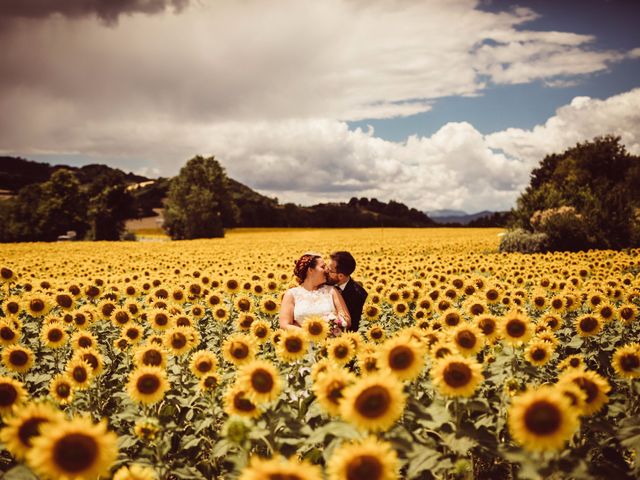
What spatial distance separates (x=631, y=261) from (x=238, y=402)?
54.7ft

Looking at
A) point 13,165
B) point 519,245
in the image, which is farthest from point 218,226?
point 13,165

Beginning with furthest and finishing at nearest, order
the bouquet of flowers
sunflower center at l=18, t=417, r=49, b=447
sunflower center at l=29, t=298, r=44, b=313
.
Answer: sunflower center at l=29, t=298, r=44, b=313 < the bouquet of flowers < sunflower center at l=18, t=417, r=49, b=447

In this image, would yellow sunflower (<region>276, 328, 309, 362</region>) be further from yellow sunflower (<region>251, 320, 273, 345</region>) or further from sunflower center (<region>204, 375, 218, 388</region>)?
yellow sunflower (<region>251, 320, 273, 345</region>)

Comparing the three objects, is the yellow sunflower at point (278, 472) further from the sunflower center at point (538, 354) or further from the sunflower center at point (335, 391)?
the sunflower center at point (538, 354)

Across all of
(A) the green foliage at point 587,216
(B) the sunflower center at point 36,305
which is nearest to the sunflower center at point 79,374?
(B) the sunflower center at point 36,305

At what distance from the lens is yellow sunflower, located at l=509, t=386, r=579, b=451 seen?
2.65m

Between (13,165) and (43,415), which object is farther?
(13,165)

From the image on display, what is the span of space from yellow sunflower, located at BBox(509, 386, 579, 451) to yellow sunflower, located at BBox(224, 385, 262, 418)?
1.92 m

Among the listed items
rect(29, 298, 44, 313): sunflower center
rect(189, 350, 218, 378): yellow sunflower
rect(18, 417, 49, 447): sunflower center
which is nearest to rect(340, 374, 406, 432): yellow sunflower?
rect(18, 417, 49, 447): sunflower center

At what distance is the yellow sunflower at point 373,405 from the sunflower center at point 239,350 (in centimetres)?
182

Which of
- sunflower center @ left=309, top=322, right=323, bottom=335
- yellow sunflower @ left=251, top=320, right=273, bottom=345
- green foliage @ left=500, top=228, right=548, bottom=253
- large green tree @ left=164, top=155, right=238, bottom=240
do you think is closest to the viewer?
sunflower center @ left=309, top=322, right=323, bottom=335

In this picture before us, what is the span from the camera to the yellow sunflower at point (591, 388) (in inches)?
125

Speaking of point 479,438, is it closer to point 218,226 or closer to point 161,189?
point 218,226

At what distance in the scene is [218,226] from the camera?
218 ft
